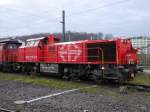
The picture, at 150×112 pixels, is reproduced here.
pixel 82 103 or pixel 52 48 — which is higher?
pixel 52 48

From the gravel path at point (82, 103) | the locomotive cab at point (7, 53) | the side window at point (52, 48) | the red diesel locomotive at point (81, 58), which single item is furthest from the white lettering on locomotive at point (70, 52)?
the locomotive cab at point (7, 53)

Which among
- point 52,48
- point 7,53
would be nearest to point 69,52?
point 52,48

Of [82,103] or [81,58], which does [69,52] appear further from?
[82,103]

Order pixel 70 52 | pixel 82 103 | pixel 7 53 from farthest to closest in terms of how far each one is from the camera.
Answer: pixel 7 53 < pixel 70 52 < pixel 82 103

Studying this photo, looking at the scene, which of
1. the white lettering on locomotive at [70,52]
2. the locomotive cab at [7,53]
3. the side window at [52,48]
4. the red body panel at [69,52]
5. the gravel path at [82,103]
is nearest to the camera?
the gravel path at [82,103]

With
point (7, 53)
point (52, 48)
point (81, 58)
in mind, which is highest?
point (52, 48)

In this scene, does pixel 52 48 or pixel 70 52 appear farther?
pixel 52 48

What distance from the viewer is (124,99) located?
12461mm

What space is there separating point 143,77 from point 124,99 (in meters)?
9.01

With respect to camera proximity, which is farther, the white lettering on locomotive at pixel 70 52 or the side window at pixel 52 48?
the side window at pixel 52 48

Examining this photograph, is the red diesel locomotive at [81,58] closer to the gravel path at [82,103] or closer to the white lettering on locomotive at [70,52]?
the white lettering on locomotive at [70,52]

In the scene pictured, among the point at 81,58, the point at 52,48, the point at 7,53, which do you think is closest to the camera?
the point at 81,58

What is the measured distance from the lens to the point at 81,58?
62.7 ft

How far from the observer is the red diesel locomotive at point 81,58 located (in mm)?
Answer: 17031
